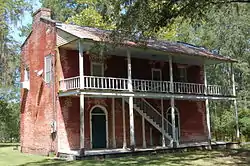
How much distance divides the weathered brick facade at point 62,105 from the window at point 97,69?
0.30 m

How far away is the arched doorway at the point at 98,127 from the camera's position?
20.8 m

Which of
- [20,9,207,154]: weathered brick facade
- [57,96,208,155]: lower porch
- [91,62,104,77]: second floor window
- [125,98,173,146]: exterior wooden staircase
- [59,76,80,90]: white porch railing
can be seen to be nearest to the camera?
[59,76,80,90]: white porch railing

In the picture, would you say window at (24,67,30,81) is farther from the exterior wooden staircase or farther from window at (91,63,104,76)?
the exterior wooden staircase

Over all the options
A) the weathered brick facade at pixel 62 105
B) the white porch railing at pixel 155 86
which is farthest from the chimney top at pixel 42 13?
the white porch railing at pixel 155 86

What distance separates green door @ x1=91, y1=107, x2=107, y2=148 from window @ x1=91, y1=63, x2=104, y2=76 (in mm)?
2145

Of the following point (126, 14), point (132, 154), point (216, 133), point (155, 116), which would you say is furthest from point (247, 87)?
point (126, 14)

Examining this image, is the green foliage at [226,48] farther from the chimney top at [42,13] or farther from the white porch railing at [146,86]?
the chimney top at [42,13]

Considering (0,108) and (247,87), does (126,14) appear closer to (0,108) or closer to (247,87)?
(0,108)

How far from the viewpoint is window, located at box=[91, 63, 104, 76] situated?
21312mm

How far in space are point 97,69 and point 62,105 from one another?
11.0ft

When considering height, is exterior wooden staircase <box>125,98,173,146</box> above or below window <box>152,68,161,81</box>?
below

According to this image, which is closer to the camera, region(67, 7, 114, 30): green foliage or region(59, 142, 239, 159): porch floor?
region(59, 142, 239, 159): porch floor

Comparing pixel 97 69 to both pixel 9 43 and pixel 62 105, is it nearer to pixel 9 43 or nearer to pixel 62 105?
pixel 62 105

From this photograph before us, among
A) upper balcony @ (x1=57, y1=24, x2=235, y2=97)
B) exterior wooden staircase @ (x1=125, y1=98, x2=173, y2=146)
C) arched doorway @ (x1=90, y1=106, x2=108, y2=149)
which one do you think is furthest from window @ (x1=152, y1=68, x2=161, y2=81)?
arched doorway @ (x1=90, y1=106, x2=108, y2=149)
